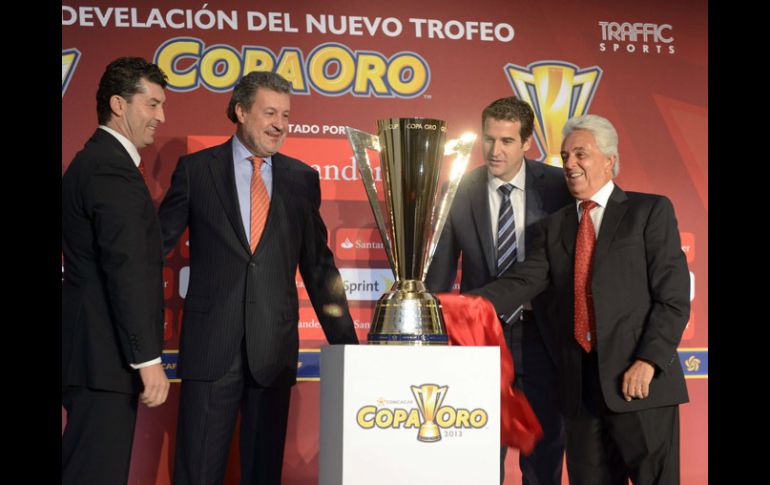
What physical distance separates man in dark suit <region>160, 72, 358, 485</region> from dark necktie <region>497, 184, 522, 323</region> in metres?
0.65

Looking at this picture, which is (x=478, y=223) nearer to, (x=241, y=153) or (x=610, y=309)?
(x=610, y=309)

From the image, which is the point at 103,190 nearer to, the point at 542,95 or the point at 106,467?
the point at 106,467

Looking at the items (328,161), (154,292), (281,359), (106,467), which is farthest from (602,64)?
(106,467)

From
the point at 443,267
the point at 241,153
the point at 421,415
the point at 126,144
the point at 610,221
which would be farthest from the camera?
the point at 443,267

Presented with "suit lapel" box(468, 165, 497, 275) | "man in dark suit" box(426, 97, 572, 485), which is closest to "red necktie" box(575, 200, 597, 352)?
"man in dark suit" box(426, 97, 572, 485)

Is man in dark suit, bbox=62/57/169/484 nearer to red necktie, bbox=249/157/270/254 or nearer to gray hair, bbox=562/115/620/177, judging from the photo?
red necktie, bbox=249/157/270/254

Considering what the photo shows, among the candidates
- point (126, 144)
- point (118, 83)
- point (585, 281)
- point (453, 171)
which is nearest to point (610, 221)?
point (585, 281)

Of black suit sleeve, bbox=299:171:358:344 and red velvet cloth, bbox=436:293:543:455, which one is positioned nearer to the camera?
red velvet cloth, bbox=436:293:543:455

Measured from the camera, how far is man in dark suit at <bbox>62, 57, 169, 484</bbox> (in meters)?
2.76

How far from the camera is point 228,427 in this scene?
3.30 metres

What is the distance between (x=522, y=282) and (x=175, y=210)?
4.33 feet

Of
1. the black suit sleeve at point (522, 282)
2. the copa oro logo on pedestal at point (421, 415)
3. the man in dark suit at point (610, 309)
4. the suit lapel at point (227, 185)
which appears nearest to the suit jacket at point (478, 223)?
the black suit sleeve at point (522, 282)

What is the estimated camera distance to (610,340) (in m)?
3.11

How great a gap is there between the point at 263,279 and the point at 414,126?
118 centimetres
